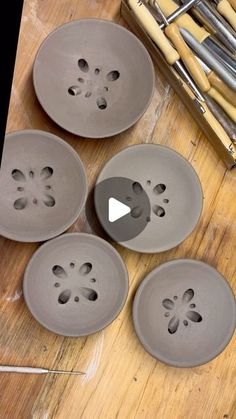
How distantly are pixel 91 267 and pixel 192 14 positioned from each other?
0.45 metres

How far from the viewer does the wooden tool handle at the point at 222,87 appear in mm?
1011

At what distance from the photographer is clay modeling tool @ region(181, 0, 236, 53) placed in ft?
3.37

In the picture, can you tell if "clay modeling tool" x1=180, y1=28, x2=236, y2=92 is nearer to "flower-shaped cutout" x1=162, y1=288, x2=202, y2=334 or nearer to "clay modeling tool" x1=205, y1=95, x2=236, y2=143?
"clay modeling tool" x1=205, y1=95, x2=236, y2=143

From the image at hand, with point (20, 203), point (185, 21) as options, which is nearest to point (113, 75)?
point (185, 21)

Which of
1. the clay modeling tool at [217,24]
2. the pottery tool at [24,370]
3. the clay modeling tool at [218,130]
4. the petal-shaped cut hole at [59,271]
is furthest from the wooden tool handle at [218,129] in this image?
the pottery tool at [24,370]

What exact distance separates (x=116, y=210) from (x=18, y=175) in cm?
16

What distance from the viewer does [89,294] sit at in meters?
0.97

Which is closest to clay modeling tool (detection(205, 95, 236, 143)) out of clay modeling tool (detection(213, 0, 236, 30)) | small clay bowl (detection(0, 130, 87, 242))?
clay modeling tool (detection(213, 0, 236, 30))

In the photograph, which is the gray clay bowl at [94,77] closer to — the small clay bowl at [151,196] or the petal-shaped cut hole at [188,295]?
the small clay bowl at [151,196]

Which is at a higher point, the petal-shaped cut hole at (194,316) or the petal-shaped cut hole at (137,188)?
the petal-shaped cut hole at (137,188)

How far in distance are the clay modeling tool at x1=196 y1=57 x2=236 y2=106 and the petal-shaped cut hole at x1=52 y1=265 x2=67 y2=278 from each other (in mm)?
379

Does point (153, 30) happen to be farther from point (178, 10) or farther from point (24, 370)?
point (24, 370)

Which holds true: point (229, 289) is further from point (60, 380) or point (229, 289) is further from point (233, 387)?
point (60, 380)

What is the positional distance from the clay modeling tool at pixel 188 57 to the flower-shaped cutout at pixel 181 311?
13.0 inches
